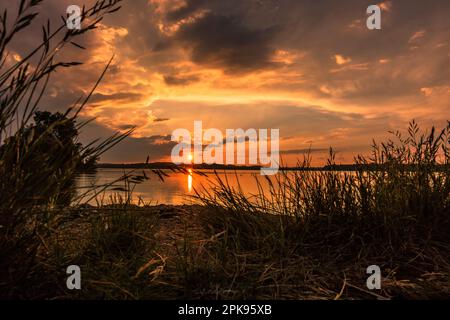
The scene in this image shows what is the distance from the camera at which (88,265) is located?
2.57m

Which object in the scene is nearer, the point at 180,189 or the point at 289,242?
the point at 289,242

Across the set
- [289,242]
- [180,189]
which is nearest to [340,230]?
[289,242]

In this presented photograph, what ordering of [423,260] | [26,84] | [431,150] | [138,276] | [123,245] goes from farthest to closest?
[431,150] < [123,245] < [423,260] < [138,276] < [26,84]

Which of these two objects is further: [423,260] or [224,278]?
[423,260]

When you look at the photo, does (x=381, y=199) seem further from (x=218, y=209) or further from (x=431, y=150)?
(x=218, y=209)

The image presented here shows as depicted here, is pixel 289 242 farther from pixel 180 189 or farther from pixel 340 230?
pixel 180 189

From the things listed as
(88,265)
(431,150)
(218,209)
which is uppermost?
(431,150)

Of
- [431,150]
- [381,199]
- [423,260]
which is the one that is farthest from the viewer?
[431,150]

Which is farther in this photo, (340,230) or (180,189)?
(180,189)

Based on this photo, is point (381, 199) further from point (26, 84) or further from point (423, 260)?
point (26, 84)
